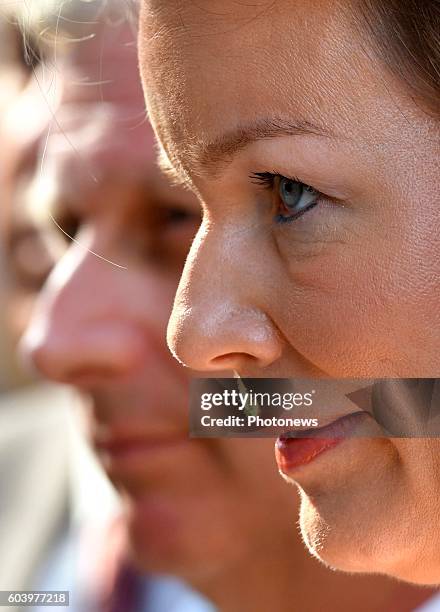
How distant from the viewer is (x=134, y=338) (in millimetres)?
812

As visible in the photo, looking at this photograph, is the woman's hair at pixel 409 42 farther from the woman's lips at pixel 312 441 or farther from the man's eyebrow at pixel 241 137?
the woman's lips at pixel 312 441

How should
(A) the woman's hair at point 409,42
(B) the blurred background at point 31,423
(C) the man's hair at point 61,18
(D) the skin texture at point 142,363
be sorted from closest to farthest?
(A) the woman's hair at point 409,42
(C) the man's hair at point 61,18
(D) the skin texture at point 142,363
(B) the blurred background at point 31,423

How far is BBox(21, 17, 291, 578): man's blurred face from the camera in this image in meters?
0.77

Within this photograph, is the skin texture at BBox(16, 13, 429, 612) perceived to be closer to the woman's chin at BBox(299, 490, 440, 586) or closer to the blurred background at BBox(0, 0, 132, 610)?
the blurred background at BBox(0, 0, 132, 610)

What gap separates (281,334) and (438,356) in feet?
0.22

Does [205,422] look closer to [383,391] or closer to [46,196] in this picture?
[383,391]

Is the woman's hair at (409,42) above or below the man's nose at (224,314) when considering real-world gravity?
above

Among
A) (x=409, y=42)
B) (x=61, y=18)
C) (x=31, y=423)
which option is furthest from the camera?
(x=31, y=423)

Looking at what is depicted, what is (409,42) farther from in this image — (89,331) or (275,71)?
(89,331)

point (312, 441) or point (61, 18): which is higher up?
point (61, 18)

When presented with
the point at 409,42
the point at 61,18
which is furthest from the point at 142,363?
the point at 409,42

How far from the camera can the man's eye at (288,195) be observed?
17.6 inches

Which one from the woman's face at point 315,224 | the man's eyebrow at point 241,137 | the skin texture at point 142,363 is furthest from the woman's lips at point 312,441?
the skin texture at point 142,363

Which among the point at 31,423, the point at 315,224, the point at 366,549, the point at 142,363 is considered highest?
the point at 315,224
